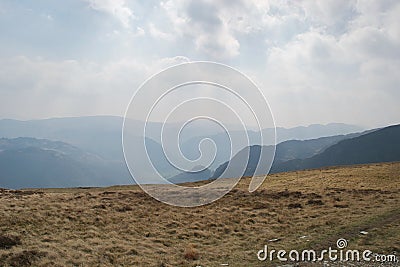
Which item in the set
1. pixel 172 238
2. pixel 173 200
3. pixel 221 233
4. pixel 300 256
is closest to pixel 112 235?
pixel 172 238

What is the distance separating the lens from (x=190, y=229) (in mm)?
24172

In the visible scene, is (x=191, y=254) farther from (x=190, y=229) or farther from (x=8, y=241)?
(x=8, y=241)

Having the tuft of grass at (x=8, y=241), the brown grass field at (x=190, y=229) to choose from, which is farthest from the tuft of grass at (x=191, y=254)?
the tuft of grass at (x=8, y=241)

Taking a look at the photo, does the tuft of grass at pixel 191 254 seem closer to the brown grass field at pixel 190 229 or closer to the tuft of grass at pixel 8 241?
the brown grass field at pixel 190 229

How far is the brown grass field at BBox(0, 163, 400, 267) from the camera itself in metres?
16.6

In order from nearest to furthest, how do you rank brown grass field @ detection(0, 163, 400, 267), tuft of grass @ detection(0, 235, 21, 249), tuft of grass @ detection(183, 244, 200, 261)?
brown grass field @ detection(0, 163, 400, 267), tuft of grass @ detection(183, 244, 200, 261), tuft of grass @ detection(0, 235, 21, 249)

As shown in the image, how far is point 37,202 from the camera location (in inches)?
1139

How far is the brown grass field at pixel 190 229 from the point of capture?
16609 millimetres

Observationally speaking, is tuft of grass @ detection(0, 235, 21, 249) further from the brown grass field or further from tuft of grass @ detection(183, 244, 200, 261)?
tuft of grass @ detection(183, 244, 200, 261)

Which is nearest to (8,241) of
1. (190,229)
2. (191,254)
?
(191,254)

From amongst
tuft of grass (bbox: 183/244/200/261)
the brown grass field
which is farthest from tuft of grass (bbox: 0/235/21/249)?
tuft of grass (bbox: 183/244/200/261)

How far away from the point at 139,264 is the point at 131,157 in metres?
6.67

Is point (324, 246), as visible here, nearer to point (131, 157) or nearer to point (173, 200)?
point (131, 157)

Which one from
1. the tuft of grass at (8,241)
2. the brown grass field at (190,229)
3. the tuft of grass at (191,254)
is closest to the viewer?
the brown grass field at (190,229)
